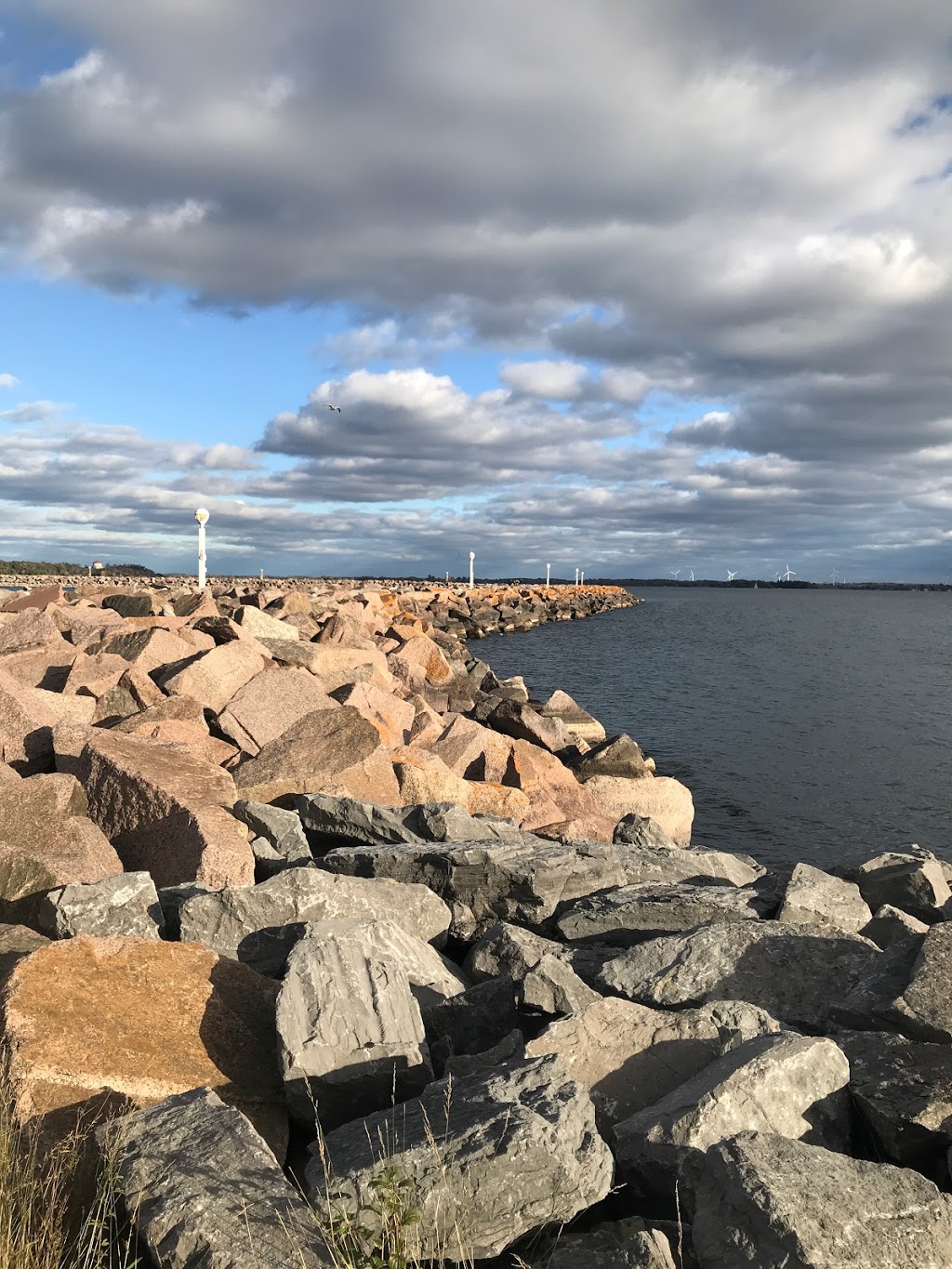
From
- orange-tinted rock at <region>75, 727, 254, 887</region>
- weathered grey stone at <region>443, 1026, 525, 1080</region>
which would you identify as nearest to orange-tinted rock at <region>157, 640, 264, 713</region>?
orange-tinted rock at <region>75, 727, 254, 887</region>

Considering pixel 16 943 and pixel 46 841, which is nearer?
pixel 16 943

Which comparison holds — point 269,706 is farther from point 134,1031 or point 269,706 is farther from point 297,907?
point 134,1031

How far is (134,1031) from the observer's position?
431 centimetres

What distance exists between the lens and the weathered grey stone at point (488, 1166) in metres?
3.31

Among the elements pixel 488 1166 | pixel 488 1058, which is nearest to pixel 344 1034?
pixel 488 1058

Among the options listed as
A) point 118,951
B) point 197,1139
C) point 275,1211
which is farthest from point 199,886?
point 275,1211

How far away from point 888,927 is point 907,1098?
10.4 feet

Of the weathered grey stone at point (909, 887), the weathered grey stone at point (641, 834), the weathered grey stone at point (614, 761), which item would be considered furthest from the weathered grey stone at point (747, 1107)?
the weathered grey stone at point (614, 761)

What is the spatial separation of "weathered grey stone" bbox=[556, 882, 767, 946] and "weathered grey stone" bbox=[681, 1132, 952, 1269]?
3.18 metres

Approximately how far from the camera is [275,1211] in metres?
3.16

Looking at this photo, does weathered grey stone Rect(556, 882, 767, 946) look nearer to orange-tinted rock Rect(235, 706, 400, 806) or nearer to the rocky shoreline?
the rocky shoreline

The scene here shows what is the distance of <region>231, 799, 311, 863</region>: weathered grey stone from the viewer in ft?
24.5

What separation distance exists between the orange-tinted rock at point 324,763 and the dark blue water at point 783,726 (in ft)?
19.3

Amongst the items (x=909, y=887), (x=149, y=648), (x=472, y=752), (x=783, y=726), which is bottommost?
(x=783, y=726)
